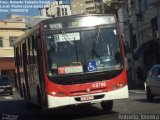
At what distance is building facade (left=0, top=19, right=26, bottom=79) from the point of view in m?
68.9

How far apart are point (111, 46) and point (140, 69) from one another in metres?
31.5

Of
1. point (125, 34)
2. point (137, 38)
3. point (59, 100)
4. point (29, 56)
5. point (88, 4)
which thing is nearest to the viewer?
point (59, 100)

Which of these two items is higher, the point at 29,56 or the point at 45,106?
the point at 29,56

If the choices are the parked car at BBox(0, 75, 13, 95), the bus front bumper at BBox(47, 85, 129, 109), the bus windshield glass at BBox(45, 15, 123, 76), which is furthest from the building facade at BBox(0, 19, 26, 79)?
the bus front bumper at BBox(47, 85, 129, 109)

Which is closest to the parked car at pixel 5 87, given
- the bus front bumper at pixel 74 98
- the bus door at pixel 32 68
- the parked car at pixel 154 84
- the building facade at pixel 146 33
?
the building facade at pixel 146 33

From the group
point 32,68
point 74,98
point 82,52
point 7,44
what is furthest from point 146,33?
point 74,98

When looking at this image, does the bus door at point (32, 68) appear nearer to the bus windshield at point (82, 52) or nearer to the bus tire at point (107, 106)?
the bus windshield at point (82, 52)

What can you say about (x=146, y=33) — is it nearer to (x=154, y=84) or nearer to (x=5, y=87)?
(x=5, y=87)

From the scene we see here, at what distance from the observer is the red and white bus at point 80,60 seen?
17625 mm

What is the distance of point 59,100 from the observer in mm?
17547

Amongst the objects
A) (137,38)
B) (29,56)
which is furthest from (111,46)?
(137,38)

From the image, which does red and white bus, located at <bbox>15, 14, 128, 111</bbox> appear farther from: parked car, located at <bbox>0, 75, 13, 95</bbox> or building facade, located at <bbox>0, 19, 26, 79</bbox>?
building facade, located at <bbox>0, 19, 26, 79</bbox>

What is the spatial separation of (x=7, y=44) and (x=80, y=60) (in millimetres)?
51988

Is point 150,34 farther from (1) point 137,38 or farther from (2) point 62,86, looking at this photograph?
(2) point 62,86
